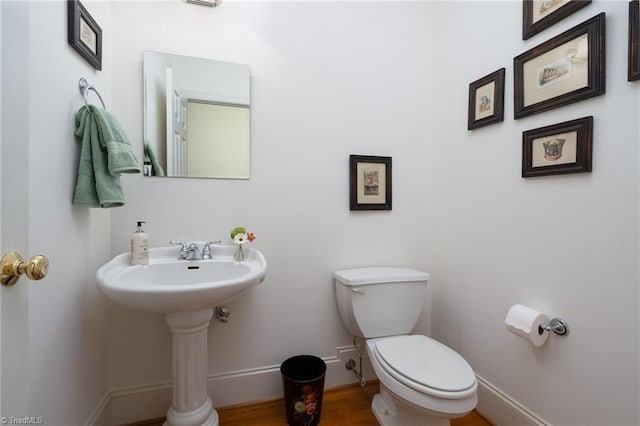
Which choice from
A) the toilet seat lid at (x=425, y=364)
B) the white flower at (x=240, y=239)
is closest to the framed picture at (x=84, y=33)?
the white flower at (x=240, y=239)

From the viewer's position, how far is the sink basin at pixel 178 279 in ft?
2.84

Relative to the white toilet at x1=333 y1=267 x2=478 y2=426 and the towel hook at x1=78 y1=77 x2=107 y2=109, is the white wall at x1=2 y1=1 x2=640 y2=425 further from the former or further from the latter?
the white toilet at x1=333 y1=267 x2=478 y2=426

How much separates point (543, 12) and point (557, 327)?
1.30m

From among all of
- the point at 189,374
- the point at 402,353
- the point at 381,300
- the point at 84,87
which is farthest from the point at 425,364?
the point at 84,87

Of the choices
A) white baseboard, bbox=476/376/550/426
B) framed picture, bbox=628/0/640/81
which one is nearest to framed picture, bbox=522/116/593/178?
framed picture, bbox=628/0/640/81

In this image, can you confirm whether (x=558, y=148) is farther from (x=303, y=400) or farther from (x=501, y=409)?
(x=303, y=400)

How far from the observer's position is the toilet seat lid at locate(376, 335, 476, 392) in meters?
1.03

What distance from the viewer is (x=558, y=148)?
1103 millimetres

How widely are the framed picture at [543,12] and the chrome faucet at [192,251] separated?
174cm

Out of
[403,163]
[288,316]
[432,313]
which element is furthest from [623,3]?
[288,316]

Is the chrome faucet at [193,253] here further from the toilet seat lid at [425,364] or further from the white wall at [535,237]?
the white wall at [535,237]

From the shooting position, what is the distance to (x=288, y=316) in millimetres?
1547

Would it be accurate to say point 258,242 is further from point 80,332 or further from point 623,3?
point 623,3

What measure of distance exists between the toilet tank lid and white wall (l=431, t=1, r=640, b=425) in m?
0.32
